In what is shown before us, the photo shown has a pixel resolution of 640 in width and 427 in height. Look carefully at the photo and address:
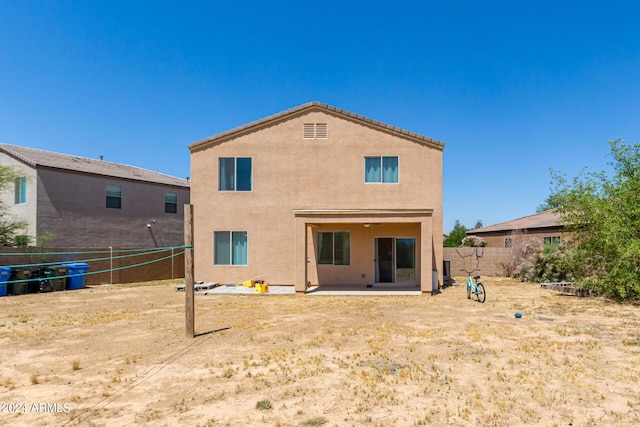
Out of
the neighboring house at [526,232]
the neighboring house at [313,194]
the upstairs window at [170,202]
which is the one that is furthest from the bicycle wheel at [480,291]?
the upstairs window at [170,202]

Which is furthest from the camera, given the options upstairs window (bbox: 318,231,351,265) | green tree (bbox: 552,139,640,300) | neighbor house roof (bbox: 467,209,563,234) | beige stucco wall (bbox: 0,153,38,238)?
neighbor house roof (bbox: 467,209,563,234)

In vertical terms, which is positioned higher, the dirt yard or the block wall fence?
the block wall fence

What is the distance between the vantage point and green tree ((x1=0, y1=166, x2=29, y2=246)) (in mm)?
Answer: 18578

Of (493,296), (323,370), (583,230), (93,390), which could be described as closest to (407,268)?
(493,296)

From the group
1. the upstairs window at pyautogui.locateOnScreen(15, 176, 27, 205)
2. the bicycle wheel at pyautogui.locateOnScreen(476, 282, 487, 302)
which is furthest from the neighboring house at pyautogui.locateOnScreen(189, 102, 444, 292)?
the upstairs window at pyautogui.locateOnScreen(15, 176, 27, 205)

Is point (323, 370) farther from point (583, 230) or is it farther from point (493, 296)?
point (583, 230)

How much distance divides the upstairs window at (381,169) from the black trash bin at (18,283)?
14975 millimetres

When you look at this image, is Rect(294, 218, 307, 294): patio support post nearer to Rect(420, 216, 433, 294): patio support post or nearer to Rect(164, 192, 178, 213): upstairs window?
Rect(420, 216, 433, 294): patio support post

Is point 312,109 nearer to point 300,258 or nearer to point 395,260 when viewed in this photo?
point 300,258

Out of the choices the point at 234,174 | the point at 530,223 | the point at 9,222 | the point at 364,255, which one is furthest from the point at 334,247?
the point at 530,223

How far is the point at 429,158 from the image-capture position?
662 inches

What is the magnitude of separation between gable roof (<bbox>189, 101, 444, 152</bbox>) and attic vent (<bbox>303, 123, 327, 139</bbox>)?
670 mm

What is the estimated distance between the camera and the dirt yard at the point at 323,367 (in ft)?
15.6

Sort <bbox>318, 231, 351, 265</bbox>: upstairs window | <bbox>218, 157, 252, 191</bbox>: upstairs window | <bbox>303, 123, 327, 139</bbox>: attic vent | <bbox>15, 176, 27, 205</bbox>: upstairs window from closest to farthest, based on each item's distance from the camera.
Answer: <bbox>318, 231, 351, 265</bbox>: upstairs window → <bbox>303, 123, 327, 139</bbox>: attic vent → <bbox>218, 157, 252, 191</bbox>: upstairs window → <bbox>15, 176, 27, 205</bbox>: upstairs window
